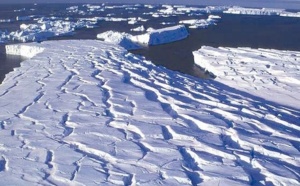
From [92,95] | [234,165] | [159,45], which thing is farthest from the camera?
[159,45]

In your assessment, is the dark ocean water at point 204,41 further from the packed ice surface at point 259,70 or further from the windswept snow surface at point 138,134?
the windswept snow surface at point 138,134

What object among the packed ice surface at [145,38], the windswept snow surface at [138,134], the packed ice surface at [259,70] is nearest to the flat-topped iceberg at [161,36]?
the packed ice surface at [145,38]

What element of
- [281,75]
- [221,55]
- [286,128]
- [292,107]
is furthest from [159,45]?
[286,128]

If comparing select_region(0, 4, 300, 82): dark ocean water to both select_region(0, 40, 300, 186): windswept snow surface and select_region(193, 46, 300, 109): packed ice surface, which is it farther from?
select_region(0, 40, 300, 186): windswept snow surface

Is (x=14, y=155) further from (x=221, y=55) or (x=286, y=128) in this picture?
(x=221, y=55)

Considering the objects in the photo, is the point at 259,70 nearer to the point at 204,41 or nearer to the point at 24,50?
the point at 204,41

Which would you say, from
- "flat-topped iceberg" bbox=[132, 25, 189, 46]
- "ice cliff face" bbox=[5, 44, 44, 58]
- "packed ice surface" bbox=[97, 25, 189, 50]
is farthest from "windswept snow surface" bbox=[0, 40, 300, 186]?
"flat-topped iceberg" bbox=[132, 25, 189, 46]

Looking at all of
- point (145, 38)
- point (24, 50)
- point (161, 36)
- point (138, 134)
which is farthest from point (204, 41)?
point (138, 134)
